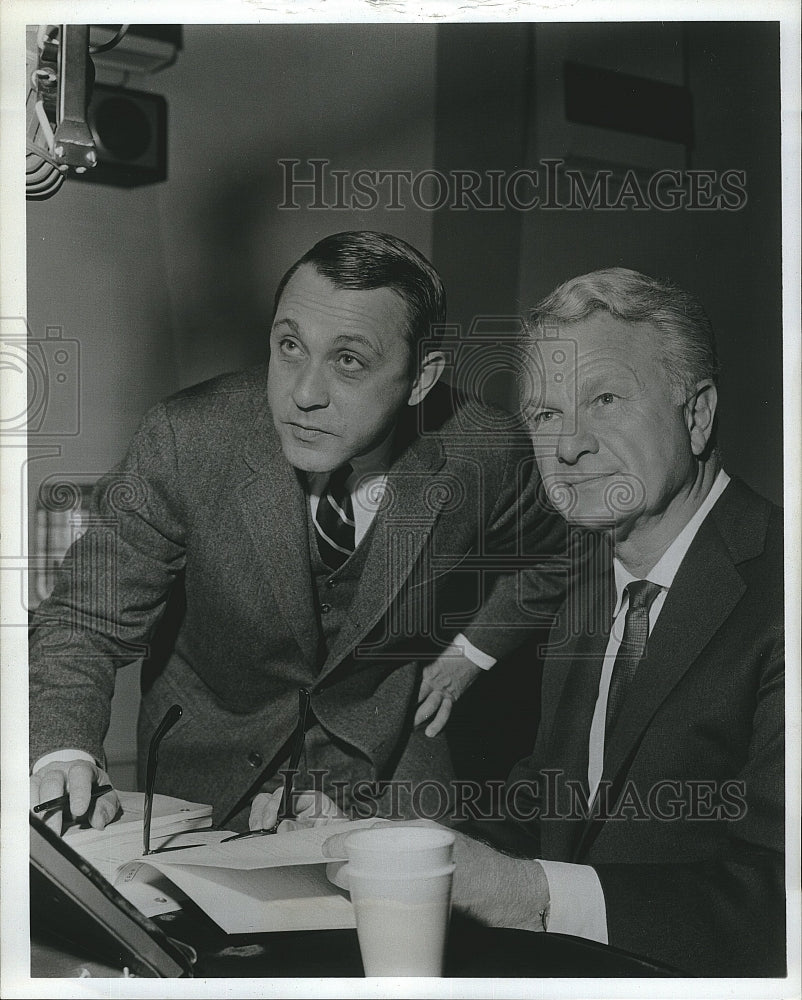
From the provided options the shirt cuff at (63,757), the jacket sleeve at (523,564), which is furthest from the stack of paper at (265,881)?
the jacket sleeve at (523,564)

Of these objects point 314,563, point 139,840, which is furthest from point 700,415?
point 139,840

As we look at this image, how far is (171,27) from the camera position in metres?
2.03

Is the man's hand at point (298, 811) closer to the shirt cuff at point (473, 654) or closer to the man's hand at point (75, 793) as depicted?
the man's hand at point (75, 793)

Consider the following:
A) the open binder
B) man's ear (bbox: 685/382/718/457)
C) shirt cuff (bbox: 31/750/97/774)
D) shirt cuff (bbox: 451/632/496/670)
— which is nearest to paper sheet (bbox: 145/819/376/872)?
the open binder

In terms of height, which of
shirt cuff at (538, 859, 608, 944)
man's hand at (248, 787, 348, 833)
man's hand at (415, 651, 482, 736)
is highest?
man's hand at (415, 651, 482, 736)

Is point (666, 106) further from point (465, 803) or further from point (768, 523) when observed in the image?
point (465, 803)

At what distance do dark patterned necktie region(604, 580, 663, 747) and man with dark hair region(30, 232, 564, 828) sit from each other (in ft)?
0.47

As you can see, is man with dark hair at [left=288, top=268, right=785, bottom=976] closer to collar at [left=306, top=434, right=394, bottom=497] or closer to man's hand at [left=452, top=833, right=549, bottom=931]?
man's hand at [left=452, top=833, right=549, bottom=931]

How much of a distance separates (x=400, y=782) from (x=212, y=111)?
1293mm

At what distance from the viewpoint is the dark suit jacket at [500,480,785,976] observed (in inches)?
77.6

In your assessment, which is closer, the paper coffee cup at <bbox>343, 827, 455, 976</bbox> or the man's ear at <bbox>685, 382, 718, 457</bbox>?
the paper coffee cup at <bbox>343, 827, 455, 976</bbox>

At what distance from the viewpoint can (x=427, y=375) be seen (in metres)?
1.99

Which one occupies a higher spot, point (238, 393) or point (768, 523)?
Result: point (238, 393)

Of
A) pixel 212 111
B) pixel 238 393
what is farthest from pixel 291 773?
pixel 212 111
